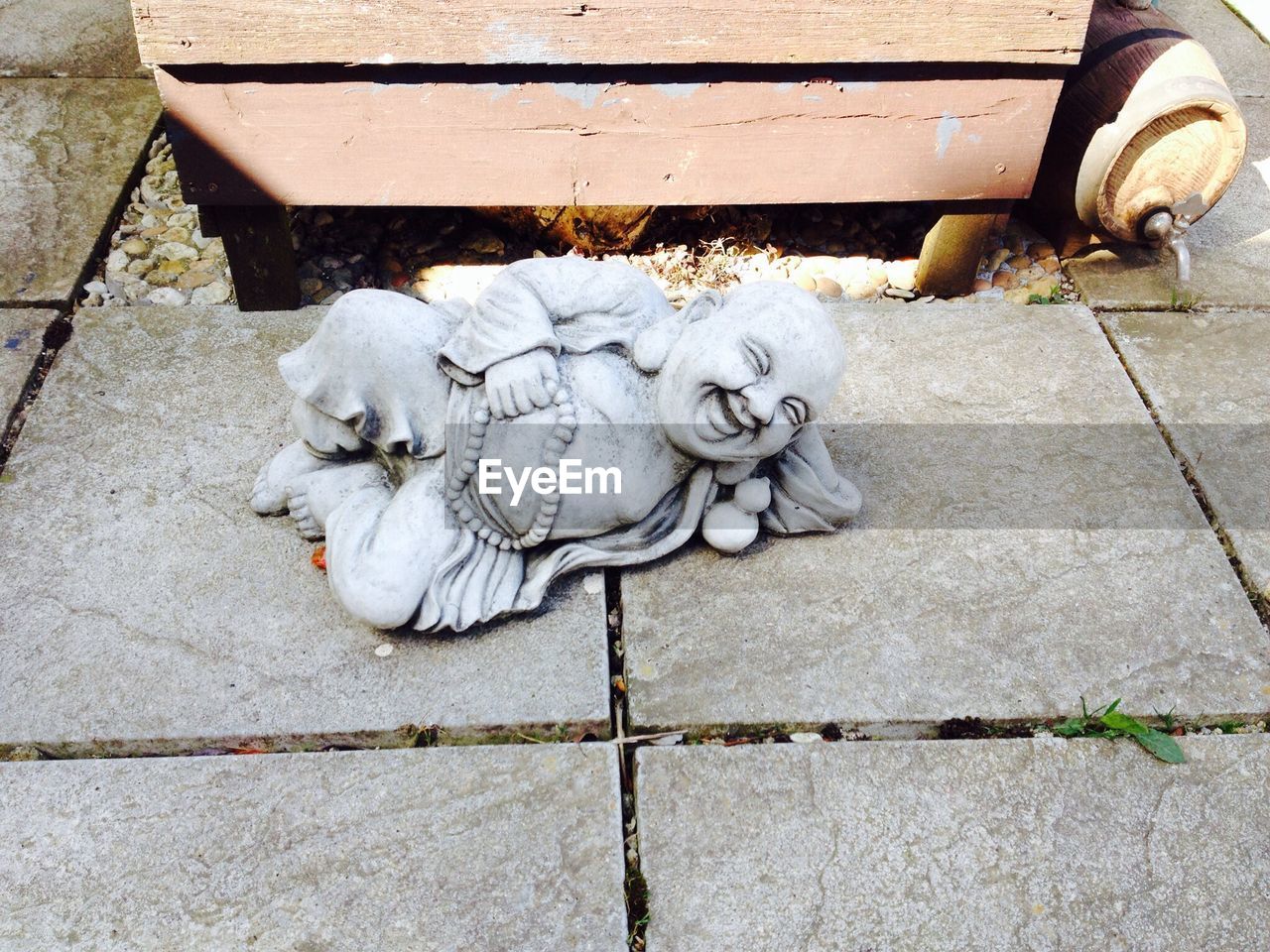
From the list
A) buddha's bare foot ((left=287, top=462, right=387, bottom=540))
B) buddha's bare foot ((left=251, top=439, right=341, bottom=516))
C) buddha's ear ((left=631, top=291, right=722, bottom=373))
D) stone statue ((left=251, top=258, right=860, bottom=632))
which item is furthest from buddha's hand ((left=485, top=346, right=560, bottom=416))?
buddha's bare foot ((left=251, top=439, right=341, bottom=516))

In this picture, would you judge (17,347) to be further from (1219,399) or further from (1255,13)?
(1255,13)

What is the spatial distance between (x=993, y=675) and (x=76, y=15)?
15.0 feet

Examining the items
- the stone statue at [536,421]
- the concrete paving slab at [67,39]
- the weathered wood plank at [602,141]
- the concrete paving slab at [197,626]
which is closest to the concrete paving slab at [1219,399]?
the weathered wood plank at [602,141]

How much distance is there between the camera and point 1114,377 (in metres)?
3.29

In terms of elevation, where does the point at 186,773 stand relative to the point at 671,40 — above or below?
below

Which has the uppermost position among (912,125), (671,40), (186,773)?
(671,40)

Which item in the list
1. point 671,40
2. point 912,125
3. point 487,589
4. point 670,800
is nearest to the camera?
point 670,800

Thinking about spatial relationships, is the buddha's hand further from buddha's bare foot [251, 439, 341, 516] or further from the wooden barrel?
the wooden barrel

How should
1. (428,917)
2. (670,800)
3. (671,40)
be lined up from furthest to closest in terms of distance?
1. (671,40)
2. (670,800)
3. (428,917)

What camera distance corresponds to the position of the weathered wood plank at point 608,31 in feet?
9.21

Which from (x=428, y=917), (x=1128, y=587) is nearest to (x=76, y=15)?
(x=428, y=917)

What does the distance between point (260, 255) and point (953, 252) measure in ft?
6.93

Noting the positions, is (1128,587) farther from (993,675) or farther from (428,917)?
(428,917)

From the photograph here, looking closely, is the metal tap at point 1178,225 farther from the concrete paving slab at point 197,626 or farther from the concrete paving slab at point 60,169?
the concrete paving slab at point 60,169
